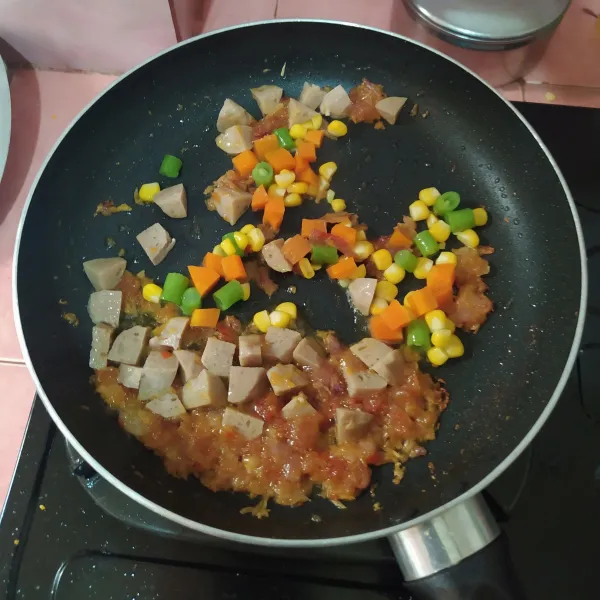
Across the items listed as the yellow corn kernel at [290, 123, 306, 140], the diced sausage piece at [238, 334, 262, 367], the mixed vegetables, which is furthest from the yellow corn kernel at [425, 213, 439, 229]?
the diced sausage piece at [238, 334, 262, 367]

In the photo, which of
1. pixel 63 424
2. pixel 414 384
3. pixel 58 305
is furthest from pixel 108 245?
pixel 414 384

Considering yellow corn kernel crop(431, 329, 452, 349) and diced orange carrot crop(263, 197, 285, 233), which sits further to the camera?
diced orange carrot crop(263, 197, 285, 233)

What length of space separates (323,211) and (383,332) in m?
0.30

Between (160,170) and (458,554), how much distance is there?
0.94 metres

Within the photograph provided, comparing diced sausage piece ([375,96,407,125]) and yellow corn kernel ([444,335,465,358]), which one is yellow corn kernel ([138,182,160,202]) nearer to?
diced sausage piece ([375,96,407,125])

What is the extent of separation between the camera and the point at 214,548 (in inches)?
38.3

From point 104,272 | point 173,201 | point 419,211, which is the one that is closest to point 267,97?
point 173,201

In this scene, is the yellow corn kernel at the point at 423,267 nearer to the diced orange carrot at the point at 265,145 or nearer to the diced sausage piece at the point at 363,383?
the diced sausage piece at the point at 363,383

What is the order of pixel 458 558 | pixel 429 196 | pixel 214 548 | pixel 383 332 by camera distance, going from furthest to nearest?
pixel 429 196
pixel 383 332
pixel 214 548
pixel 458 558

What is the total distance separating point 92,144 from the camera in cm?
120

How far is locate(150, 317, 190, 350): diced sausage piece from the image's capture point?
42.1 inches

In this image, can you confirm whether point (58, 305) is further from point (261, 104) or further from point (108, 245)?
point (261, 104)

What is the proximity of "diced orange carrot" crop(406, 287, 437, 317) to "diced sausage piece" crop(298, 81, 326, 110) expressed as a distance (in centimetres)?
50

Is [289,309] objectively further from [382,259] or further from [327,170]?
[327,170]
